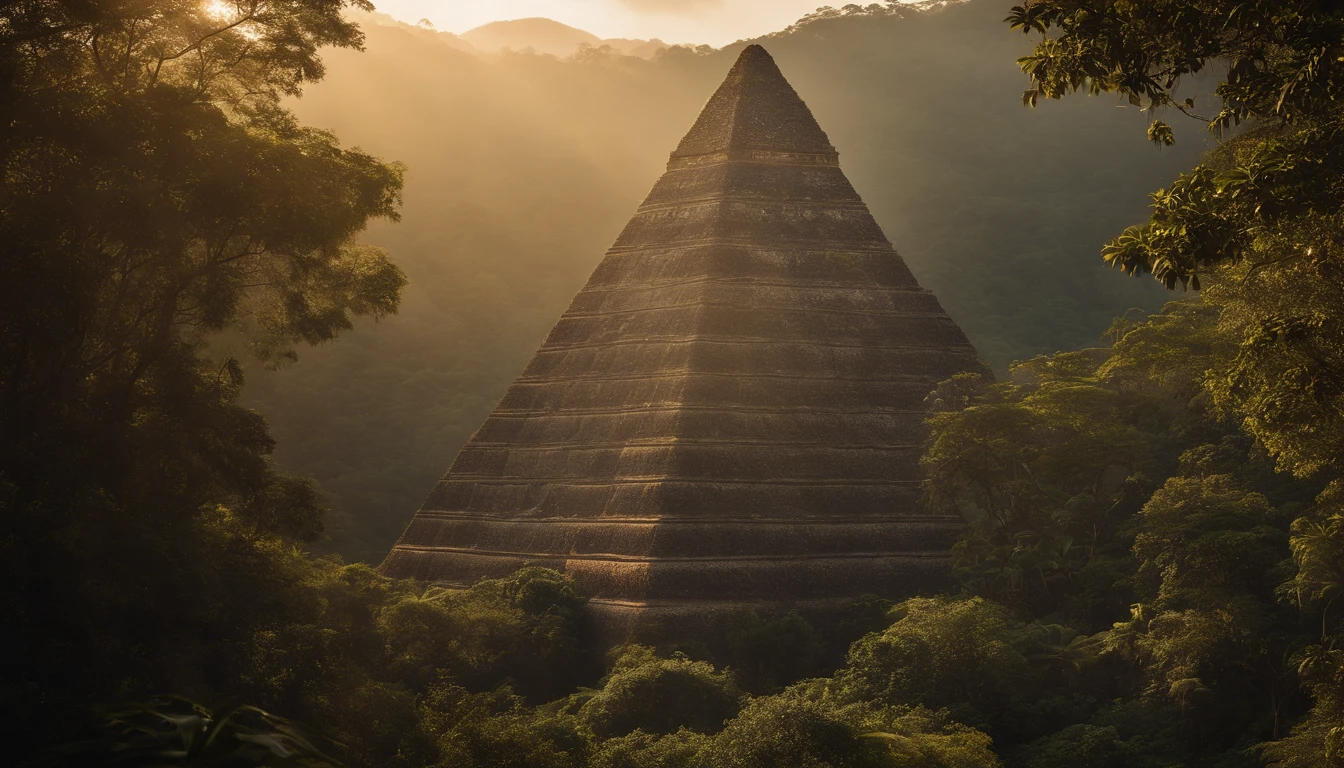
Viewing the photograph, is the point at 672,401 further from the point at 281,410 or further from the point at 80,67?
the point at 281,410

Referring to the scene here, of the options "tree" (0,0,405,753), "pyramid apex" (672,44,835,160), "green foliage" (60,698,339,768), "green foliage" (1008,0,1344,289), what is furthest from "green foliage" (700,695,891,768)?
"pyramid apex" (672,44,835,160)

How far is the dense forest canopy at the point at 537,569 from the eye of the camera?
38.2 feet

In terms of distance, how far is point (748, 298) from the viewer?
3281cm

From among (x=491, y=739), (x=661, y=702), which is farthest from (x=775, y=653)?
(x=491, y=739)

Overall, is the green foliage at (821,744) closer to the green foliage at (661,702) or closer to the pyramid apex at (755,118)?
the green foliage at (661,702)

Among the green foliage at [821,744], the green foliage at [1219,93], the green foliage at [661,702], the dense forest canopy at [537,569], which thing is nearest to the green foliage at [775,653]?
the dense forest canopy at [537,569]

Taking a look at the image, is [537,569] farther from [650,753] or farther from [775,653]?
[650,753]

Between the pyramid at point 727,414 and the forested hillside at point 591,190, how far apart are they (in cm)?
2020

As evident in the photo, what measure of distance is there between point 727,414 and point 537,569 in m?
6.04

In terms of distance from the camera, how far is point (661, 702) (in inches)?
830

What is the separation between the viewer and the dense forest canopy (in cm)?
1165

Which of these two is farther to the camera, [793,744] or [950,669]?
[950,669]

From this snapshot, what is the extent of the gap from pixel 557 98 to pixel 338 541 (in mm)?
68871

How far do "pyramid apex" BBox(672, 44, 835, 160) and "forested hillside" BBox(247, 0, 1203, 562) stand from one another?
75.1ft
